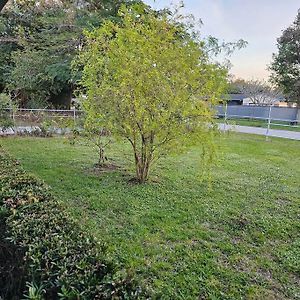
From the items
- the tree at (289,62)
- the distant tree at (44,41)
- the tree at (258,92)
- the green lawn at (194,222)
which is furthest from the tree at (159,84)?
the tree at (258,92)

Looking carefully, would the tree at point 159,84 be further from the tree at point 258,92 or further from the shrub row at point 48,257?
the tree at point 258,92

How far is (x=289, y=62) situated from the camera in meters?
16.6

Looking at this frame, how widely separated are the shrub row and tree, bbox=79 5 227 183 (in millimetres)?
2262

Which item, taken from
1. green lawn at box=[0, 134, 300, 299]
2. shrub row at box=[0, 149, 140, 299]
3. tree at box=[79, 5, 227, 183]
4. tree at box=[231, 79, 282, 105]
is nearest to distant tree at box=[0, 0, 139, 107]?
green lawn at box=[0, 134, 300, 299]

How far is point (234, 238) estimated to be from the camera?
3078 millimetres

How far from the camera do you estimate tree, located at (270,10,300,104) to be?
1639cm

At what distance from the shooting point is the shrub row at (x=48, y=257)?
1.26m

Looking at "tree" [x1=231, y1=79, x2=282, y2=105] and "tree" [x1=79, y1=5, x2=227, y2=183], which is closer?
"tree" [x1=79, y1=5, x2=227, y2=183]

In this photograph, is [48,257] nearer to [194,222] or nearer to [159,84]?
[194,222]

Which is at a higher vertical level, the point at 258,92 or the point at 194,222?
the point at 258,92

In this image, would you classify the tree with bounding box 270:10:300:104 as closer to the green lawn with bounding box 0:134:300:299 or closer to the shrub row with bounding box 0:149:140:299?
the green lawn with bounding box 0:134:300:299

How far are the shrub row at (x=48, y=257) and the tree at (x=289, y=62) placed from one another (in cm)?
1724

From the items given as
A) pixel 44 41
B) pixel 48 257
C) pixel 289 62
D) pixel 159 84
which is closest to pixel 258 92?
pixel 289 62

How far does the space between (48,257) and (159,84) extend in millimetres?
3010
